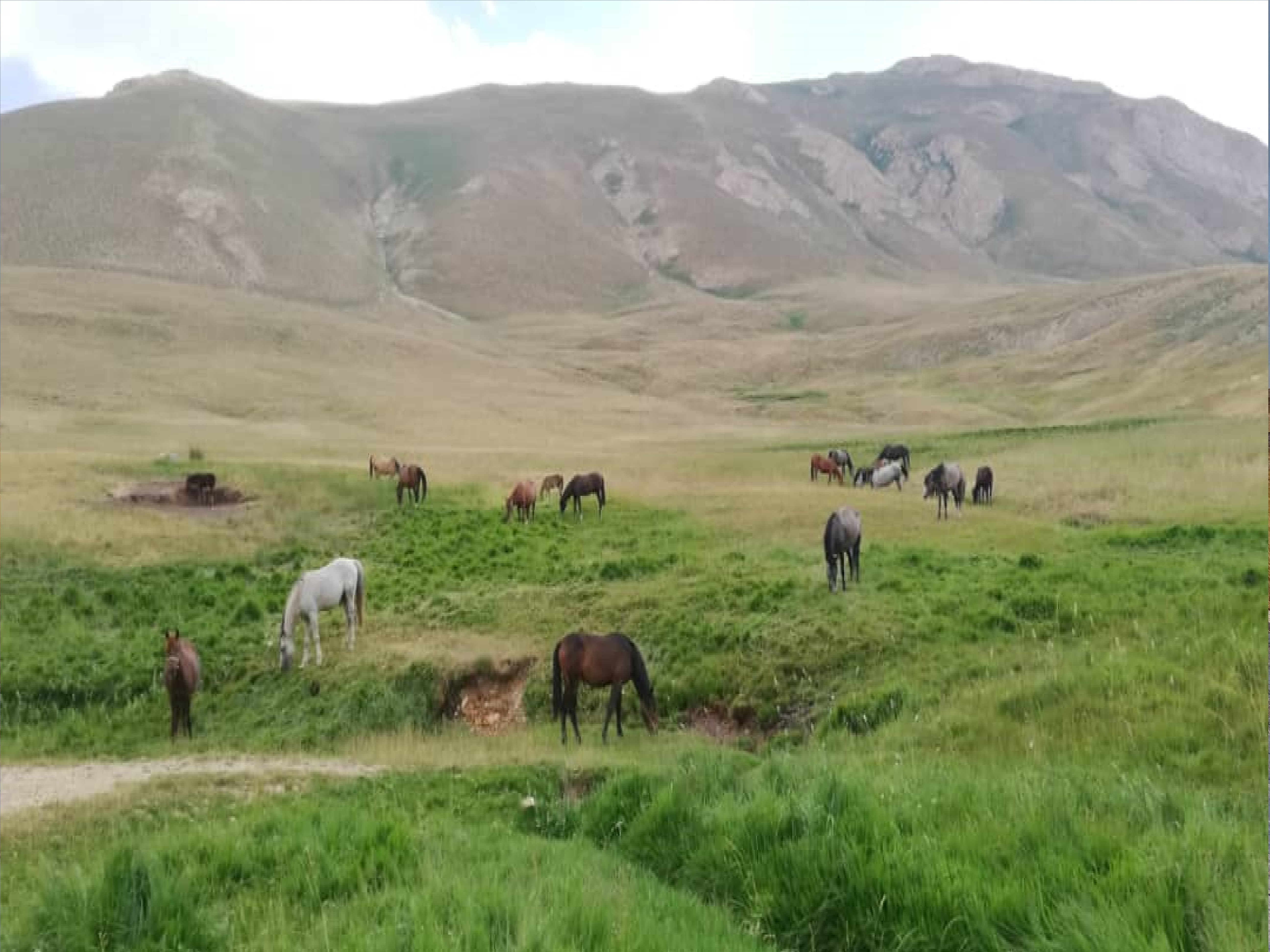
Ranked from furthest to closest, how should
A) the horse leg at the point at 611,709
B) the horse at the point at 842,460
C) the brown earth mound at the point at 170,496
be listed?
the horse at the point at 842,460, the brown earth mound at the point at 170,496, the horse leg at the point at 611,709

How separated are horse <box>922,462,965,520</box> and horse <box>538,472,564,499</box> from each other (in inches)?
537

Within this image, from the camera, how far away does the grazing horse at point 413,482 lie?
32156mm

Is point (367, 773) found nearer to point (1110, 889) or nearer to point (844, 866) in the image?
point (844, 866)

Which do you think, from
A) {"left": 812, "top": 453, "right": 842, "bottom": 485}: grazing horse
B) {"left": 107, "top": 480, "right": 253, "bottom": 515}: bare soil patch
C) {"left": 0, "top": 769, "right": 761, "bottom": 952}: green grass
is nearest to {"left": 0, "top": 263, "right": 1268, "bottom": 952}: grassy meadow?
{"left": 0, "top": 769, "right": 761, "bottom": 952}: green grass

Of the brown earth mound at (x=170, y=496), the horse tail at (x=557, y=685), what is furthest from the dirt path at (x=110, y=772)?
the brown earth mound at (x=170, y=496)

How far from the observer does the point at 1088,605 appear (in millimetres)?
14430

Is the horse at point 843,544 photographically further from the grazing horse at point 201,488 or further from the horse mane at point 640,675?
the grazing horse at point 201,488

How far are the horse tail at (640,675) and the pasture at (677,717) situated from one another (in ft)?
2.13

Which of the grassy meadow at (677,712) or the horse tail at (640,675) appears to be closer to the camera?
the grassy meadow at (677,712)

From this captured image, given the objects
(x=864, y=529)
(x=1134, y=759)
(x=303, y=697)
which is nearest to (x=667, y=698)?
(x=303, y=697)

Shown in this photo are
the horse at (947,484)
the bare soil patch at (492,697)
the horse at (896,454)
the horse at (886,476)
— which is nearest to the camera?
the bare soil patch at (492,697)

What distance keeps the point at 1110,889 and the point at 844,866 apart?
136cm

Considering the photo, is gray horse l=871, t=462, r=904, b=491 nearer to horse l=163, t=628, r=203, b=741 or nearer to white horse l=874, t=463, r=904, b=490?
white horse l=874, t=463, r=904, b=490

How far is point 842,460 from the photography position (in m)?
40.1
